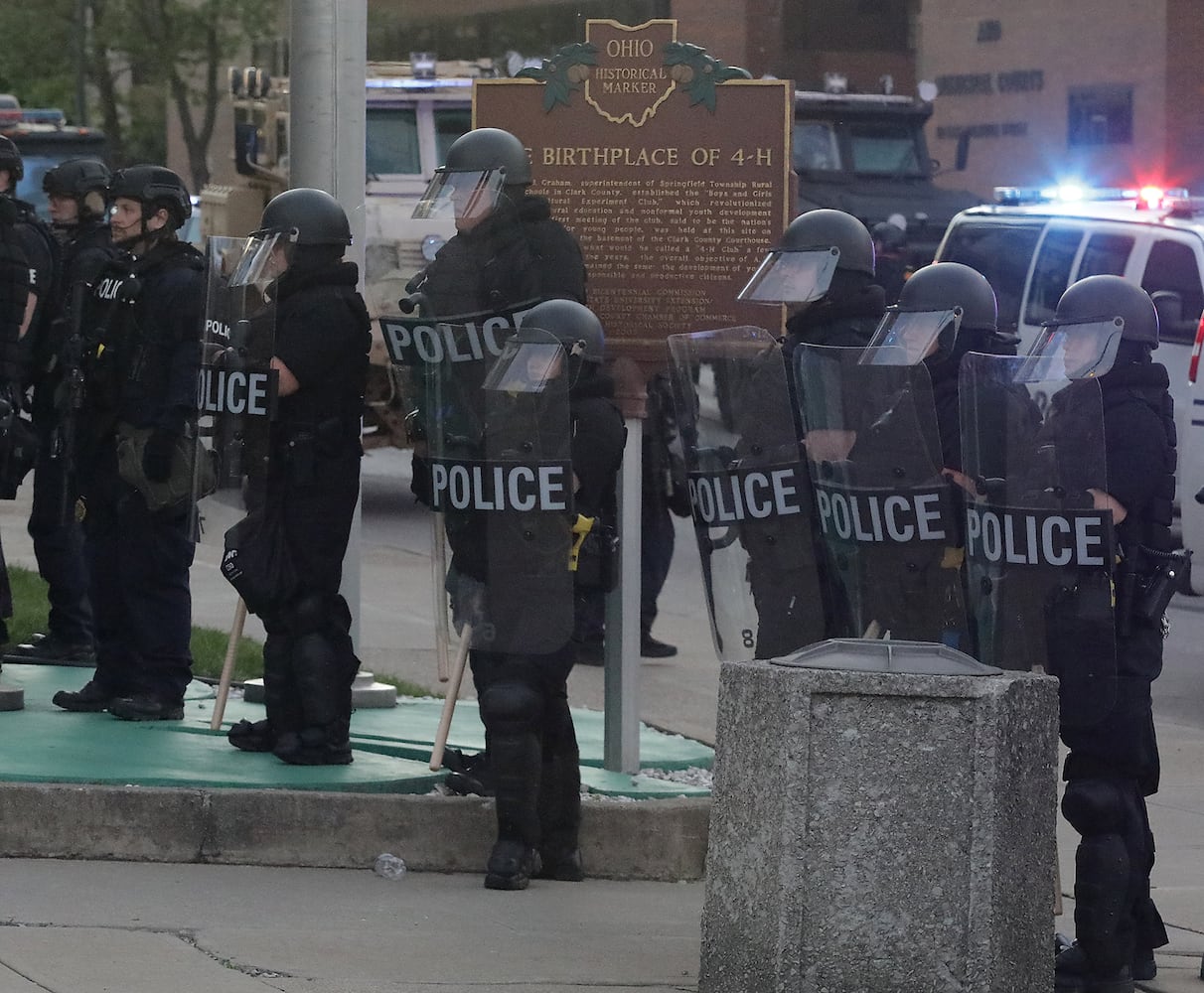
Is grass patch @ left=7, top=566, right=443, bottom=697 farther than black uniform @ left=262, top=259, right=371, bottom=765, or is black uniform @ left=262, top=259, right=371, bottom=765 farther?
grass patch @ left=7, top=566, right=443, bottom=697

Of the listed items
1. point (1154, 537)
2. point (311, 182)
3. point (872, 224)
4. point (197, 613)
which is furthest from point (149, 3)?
point (1154, 537)

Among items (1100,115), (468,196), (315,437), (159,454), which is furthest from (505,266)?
(1100,115)

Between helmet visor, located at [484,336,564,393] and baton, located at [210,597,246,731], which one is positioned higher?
helmet visor, located at [484,336,564,393]

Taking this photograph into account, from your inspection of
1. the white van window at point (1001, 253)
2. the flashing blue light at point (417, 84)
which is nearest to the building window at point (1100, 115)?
the white van window at point (1001, 253)

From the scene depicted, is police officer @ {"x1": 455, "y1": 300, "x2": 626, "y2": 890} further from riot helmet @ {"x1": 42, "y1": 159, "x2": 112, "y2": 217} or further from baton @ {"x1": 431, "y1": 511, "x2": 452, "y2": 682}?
riot helmet @ {"x1": 42, "y1": 159, "x2": 112, "y2": 217}

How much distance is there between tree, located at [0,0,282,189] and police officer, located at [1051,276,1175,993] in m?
33.6

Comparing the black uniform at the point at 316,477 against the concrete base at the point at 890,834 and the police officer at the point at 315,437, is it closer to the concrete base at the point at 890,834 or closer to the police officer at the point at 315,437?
the police officer at the point at 315,437

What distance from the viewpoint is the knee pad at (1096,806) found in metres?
5.54

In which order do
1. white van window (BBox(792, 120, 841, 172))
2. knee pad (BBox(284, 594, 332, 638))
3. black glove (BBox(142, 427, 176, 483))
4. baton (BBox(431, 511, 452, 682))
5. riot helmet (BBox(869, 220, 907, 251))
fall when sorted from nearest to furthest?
baton (BBox(431, 511, 452, 682))
knee pad (BBox(284, 594, 332, 638))
black glove (BBox(142, 427, 176, 483))
riot helmet (BBox(869, 220, 907, 251))
white van window (BBox(792, 120, 841, 172))

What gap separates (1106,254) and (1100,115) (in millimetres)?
19013

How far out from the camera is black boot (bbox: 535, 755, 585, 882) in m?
6.61

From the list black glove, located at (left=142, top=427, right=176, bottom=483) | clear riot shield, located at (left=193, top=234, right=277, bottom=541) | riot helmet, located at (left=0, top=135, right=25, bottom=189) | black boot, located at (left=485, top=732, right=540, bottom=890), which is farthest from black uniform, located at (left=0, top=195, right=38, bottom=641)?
black boot, located at (left=485, top=732, right=540, bottom=890)

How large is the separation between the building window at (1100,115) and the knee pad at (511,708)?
26.6m

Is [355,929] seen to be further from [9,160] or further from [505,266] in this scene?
[9,160]
